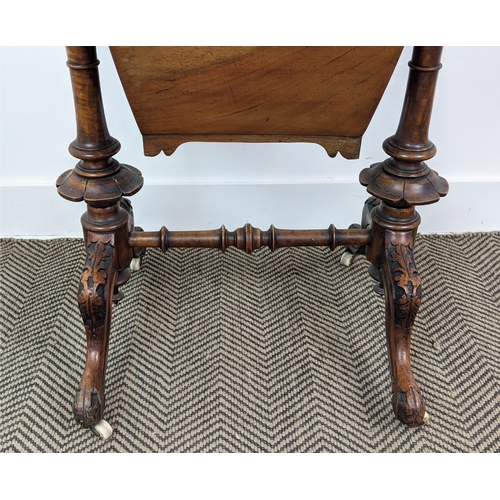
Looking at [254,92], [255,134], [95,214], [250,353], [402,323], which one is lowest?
[250,353]

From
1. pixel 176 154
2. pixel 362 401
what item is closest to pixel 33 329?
pixel 176 154

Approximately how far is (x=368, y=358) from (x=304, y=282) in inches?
12.3

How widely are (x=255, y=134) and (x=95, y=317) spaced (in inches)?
18.4

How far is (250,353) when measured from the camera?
52.4 inches

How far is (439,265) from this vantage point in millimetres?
1640

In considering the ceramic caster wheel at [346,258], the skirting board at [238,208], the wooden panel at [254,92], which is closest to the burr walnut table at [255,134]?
the wooden panel at [254,92]

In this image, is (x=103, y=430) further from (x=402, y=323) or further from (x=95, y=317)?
(x=402, y=323)

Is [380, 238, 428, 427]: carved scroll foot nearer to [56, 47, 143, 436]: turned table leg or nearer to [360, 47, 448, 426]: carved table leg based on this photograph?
[360, 47, 448, 426]: carved table leg

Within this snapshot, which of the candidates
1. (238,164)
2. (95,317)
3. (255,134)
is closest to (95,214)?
(95,317)

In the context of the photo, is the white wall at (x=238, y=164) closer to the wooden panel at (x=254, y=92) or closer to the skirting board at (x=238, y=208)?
the skirting board at (x=238, y=208)

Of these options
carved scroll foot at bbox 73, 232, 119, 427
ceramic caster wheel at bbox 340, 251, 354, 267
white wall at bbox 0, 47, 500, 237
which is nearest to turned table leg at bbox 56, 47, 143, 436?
carved scroll foot at bbox 73, 232, 119, 427

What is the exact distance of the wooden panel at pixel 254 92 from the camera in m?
1.03

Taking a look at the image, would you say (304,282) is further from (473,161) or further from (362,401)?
(473,161)

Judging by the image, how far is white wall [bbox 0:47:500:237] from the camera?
157 cm
